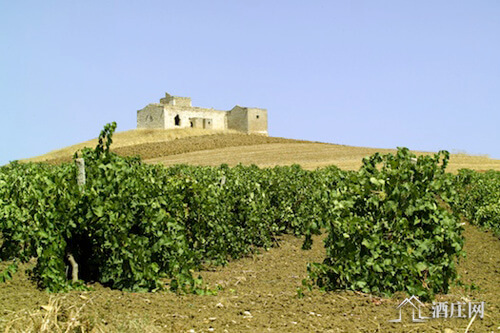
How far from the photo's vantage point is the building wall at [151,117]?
186 ft

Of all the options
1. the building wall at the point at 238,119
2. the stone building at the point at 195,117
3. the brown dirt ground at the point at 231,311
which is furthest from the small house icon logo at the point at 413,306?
the building wall at the point at 238,119

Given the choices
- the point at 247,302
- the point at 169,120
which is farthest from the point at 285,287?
the point at 169,120

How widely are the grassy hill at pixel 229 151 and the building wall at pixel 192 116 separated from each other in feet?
7.18

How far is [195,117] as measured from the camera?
2370 inches

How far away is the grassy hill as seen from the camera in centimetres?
3672

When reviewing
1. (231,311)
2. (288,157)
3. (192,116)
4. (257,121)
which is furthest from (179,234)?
(257,121)

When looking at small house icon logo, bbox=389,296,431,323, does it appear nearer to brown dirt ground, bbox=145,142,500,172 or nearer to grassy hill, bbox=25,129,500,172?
grassy hill, bbox=25,129,500,172

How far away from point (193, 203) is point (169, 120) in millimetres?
48757

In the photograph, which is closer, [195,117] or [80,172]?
[80,172]

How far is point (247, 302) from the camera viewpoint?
5.62 metres

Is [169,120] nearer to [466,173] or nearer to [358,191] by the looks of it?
[466,173]

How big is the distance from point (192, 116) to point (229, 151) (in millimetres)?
17535

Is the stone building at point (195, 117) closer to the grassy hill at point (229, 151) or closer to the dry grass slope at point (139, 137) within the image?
the dry grass slope at point (139, 137)

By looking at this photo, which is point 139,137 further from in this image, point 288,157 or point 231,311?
point 231,311
